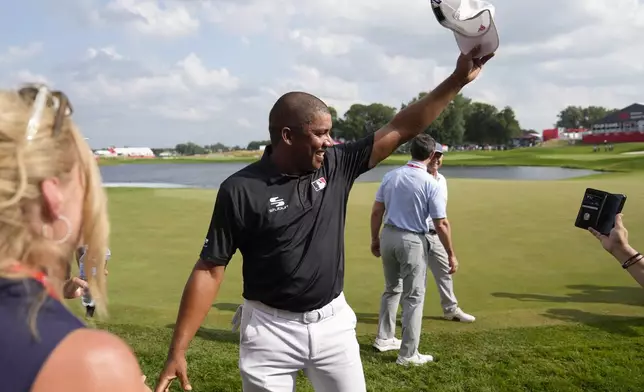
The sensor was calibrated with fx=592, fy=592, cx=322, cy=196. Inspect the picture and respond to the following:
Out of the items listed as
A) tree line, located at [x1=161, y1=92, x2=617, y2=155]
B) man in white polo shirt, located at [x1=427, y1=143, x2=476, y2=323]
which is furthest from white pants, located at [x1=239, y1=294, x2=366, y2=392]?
tree line, located at [x1=161, y1=92, x2=617, y2=155]

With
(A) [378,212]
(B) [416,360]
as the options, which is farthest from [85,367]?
(A) [378,212]

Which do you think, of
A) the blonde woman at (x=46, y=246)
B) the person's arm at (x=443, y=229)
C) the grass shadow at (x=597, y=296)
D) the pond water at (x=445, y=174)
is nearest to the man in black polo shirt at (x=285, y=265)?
the blonde woman at (x=46, y=246)

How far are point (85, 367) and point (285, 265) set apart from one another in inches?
82.7

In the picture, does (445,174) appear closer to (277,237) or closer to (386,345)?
(386,345)

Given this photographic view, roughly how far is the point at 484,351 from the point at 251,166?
345 cm

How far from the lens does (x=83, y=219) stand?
1.39 meters

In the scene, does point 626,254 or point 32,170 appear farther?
point 626,254

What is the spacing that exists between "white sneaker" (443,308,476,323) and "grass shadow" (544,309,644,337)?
910 mm

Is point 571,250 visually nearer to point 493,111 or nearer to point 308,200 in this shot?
point 308,200

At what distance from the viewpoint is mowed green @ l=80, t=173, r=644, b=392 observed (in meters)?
5.07

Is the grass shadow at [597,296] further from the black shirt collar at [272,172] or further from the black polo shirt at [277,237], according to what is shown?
the black shirt collar at [272,172]

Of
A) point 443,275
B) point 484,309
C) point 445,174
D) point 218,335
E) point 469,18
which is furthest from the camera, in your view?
point 445,174

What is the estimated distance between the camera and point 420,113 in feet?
11.5

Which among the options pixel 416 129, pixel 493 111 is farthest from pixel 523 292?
pixel 493 111
